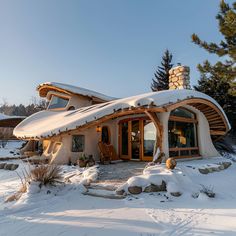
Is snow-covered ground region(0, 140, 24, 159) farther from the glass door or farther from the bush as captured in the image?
the bush

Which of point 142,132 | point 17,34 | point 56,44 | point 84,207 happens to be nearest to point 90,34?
point 56,44

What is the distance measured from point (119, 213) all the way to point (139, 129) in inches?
249

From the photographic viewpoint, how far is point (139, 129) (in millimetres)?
10508

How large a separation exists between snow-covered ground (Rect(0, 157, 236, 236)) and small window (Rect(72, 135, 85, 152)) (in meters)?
4.07

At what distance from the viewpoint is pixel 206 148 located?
11.2 metres

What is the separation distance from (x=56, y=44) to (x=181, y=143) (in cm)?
852

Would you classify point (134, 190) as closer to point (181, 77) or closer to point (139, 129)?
point (139, 129)

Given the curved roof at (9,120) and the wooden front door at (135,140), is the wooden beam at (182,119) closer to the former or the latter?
the wooden front door at (135,140)

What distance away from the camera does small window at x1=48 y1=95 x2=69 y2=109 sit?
49.0ft

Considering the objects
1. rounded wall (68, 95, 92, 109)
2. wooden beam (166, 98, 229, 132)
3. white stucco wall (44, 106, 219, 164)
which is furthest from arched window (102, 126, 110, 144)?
wooden beam (166, 98, 229, 132)

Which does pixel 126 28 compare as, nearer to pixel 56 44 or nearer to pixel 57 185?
pixel 56 44

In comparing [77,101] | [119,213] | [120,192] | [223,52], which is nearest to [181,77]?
[223,52]

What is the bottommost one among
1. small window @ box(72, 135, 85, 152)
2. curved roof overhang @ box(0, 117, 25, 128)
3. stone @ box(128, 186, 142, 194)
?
stone @ box(128, 186, 142, 194)

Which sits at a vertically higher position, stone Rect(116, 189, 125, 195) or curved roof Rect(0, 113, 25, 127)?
curved roof Rect(0, 113, 25, 127)
